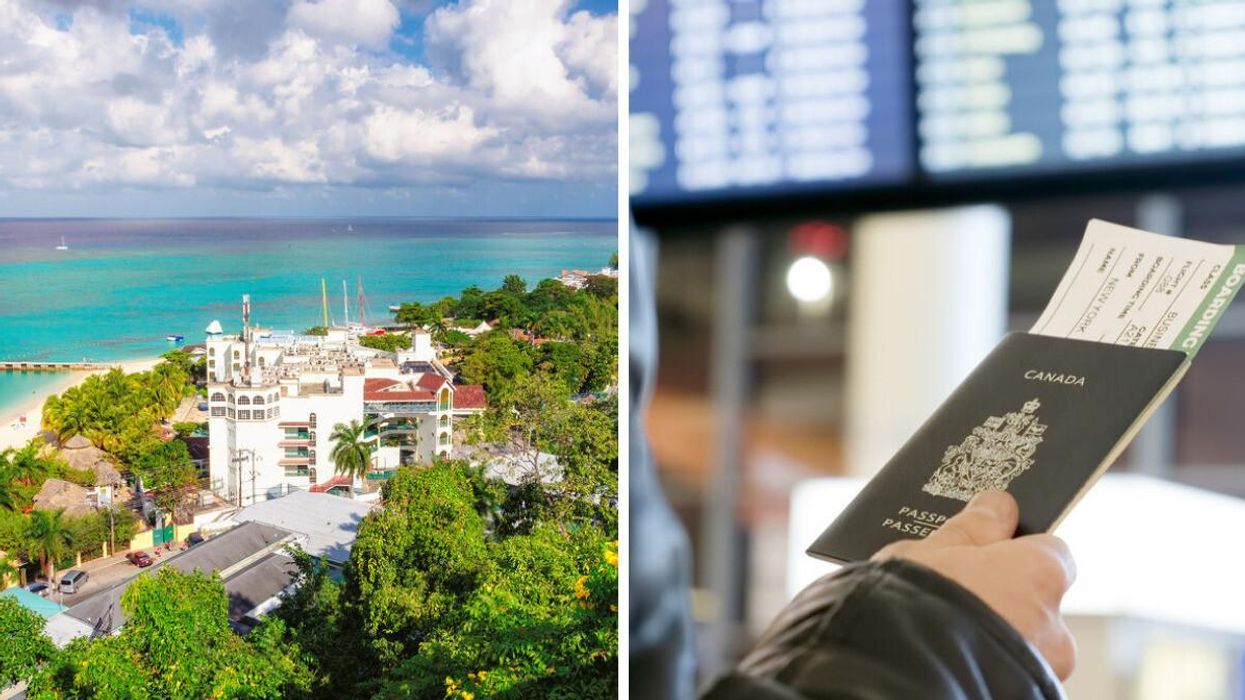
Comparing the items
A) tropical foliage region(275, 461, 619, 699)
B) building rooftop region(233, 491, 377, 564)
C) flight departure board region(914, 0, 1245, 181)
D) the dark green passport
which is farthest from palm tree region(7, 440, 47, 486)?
flight departure board region(914, 0, 1245, 181)

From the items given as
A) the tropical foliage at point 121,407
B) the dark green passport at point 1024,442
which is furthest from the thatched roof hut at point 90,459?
the dark green passport at point 1024,442

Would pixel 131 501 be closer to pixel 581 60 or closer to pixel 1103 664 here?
pixel 581 60

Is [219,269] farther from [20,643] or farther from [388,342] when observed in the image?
[20,643]

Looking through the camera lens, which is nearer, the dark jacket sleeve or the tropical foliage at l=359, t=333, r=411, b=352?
the dark jacket sleeve

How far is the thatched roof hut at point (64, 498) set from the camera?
162cm

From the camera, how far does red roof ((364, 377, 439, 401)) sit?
179 cm

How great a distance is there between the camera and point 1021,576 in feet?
1.68

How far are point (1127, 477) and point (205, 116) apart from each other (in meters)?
1.63

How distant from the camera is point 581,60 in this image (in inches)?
71.8

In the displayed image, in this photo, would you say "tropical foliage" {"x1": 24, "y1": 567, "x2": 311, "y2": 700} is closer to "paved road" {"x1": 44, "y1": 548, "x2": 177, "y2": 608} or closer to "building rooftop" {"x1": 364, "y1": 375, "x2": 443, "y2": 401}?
"paved road" {"x1": 44, "y1": 548, "x2": 177, "y2": 608}

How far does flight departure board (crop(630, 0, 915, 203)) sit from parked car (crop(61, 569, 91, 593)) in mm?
1186

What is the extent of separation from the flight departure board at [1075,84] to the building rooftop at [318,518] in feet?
4.10

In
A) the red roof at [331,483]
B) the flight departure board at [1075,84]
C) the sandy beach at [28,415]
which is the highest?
the flight departure board at [1075,84]

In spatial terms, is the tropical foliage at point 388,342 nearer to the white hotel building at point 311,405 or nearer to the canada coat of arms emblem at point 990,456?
the white hotel building at point 311,405
